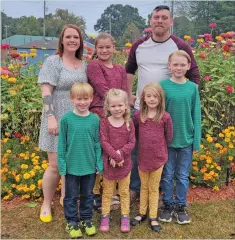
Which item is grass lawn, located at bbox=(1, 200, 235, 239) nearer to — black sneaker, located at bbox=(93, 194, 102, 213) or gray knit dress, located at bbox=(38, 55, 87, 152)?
black sneaker, located at bbox=(93, 194, 102, 213)

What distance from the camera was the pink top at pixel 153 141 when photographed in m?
3.18

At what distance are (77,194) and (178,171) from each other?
96cm

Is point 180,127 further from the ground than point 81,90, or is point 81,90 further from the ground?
point 81,90

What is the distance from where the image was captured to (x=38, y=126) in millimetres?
4621

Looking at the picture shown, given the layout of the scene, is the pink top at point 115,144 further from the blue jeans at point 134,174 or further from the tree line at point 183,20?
the tree line at point 183,20

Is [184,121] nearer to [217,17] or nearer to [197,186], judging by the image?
[197,186]

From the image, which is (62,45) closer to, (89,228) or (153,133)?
(153,133)

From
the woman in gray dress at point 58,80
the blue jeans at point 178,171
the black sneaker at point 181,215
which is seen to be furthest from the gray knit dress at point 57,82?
the black sneaker at point 181,215

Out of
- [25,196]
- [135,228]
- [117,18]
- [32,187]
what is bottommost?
[135,228]

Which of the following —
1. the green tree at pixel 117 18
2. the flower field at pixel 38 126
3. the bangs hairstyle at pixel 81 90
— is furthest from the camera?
the green tree at pixel 117 18

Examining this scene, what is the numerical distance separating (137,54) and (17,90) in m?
1.90

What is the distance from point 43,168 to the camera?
13.2 feet

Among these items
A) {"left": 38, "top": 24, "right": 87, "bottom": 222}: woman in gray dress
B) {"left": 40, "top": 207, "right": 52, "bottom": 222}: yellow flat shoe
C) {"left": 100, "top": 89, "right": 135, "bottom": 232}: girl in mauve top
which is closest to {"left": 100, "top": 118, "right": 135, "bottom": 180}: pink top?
{"left": 100, "top": 89, "right": 135, "bottom": 232}: girl in mauve top

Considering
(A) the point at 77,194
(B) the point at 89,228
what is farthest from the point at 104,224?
(A) the point at 77,194
